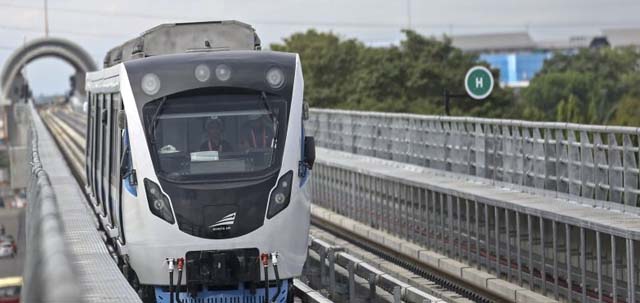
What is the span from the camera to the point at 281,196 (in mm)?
14188

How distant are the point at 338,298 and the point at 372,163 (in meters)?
11.8

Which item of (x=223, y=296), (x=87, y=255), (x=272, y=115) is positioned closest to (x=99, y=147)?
(x=272, y=115)

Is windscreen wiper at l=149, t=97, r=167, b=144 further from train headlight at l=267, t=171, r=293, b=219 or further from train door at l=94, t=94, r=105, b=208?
train door at l=94, t=94, r=105, b=208

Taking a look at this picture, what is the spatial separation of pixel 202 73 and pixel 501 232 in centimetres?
645

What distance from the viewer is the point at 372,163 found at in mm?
28734

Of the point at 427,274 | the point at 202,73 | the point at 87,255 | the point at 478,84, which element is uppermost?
the point at 478,84

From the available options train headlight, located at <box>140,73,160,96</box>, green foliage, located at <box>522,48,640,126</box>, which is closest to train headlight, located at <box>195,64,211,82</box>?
train headlight, located at <box>140,73,160,96</box>

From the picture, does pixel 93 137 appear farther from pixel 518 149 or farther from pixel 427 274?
pixel 518 149

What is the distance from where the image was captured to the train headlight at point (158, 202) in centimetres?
1393

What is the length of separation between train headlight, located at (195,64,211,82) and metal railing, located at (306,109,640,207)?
5023 millimetres

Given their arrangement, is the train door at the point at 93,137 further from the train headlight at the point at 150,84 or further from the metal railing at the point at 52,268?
the metal railing at the point at 52,268

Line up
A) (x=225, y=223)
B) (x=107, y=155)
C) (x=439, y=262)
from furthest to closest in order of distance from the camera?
(x=439, y=262) → (x=107, y=155) → (x=225, y=223)

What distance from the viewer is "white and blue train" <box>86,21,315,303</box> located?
1392 centimetres

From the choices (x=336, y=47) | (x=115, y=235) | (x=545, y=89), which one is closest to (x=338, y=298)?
(x=115, y=235)
